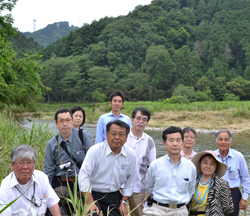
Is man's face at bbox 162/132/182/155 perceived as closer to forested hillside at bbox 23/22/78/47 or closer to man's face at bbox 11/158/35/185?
man's face at bbox 11/158/35/185

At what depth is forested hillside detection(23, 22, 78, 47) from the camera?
140300 mm

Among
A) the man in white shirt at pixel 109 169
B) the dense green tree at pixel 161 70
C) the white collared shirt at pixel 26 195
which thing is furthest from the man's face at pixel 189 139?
the dense green tree at pixel 161 70

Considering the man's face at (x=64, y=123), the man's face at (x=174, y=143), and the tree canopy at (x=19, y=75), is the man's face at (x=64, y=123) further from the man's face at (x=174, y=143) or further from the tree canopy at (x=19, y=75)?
the tree canopy at (x=19, y=75)

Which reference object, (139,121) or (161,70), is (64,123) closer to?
(139,121)

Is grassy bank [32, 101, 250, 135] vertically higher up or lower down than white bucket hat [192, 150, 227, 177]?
lower down

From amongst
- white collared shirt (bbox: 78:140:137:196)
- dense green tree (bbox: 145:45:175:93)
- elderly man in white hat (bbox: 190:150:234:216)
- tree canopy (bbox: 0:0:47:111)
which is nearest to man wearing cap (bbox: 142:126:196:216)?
elderly man in white hat (bbox: 190:150:234:216)

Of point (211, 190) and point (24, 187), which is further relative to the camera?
point (211, 190)

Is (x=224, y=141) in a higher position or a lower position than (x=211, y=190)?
higher

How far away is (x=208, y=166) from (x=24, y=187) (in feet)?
5.39

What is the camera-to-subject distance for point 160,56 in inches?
2186

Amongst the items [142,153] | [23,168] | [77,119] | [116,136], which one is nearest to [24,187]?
[23,168]

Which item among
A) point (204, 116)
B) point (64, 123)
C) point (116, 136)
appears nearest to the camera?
point (116, 136)

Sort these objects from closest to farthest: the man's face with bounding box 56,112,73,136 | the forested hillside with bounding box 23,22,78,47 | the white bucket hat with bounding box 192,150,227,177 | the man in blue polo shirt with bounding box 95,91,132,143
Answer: the white bucket hat with bounding box 192,150,227,177
the man's face with bounding box 56,112,73,136
the man in blue polo shirt with bounding box 95,91,132,143
the forested hillside with bounding box 23,22,78,47

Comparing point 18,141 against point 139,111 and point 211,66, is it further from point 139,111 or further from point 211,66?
point 211,66
